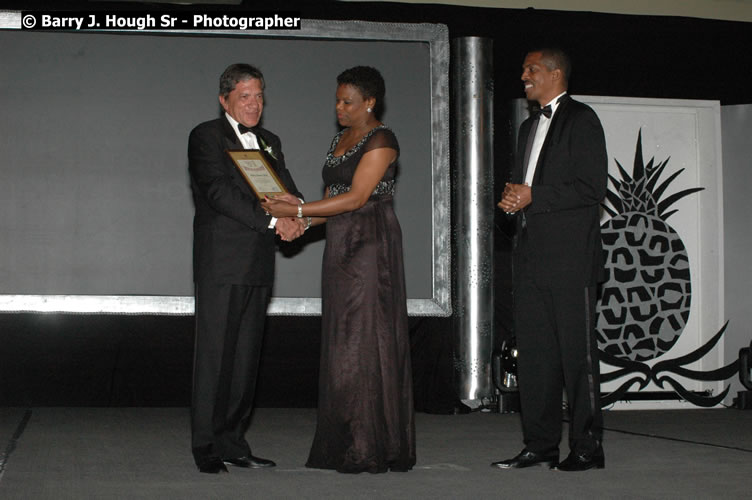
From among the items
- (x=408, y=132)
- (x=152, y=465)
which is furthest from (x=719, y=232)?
(x=152, y=465)

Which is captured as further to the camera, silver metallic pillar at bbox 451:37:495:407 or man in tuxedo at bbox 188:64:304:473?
silver metallic pillar at bbox 451:37:495:407

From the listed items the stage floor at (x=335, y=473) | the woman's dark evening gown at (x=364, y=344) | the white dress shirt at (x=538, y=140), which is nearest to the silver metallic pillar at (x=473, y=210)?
the stage floor at (x=335, y=473)

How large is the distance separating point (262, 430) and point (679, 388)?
2953 millimetres

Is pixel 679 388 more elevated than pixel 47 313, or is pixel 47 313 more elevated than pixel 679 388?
pixel 47 313

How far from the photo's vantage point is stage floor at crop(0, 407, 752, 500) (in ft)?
10.5

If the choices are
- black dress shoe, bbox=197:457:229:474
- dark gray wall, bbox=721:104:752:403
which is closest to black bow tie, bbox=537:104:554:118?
black dress shoe, bbox=197:457:229:474

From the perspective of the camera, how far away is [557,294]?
3.71m

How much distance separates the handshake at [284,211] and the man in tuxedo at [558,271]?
2.65 feet

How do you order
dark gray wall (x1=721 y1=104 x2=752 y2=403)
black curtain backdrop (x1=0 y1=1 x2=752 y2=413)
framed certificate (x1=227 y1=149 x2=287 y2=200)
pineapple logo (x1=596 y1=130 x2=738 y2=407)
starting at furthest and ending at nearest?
dark gray wall (x1=721 y1=104 x2=752 y2=403) < pineapple logo (x1=596 y1=130 x2=738 y2=407) < black curtain backdrop (x1=0 y1=1 x2=752 y2=413) < framed certificate (x1=227 y1=149 x2=287 y2=200)

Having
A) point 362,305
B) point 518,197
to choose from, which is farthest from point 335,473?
point 518,197

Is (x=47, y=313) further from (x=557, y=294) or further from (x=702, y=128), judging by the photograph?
(x=702, y=128)

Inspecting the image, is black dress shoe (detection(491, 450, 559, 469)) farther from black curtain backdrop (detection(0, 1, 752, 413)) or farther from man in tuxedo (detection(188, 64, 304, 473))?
black curtain backdrop (detection(0, 1, 752, 413))

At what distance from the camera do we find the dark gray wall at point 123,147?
572 cm
